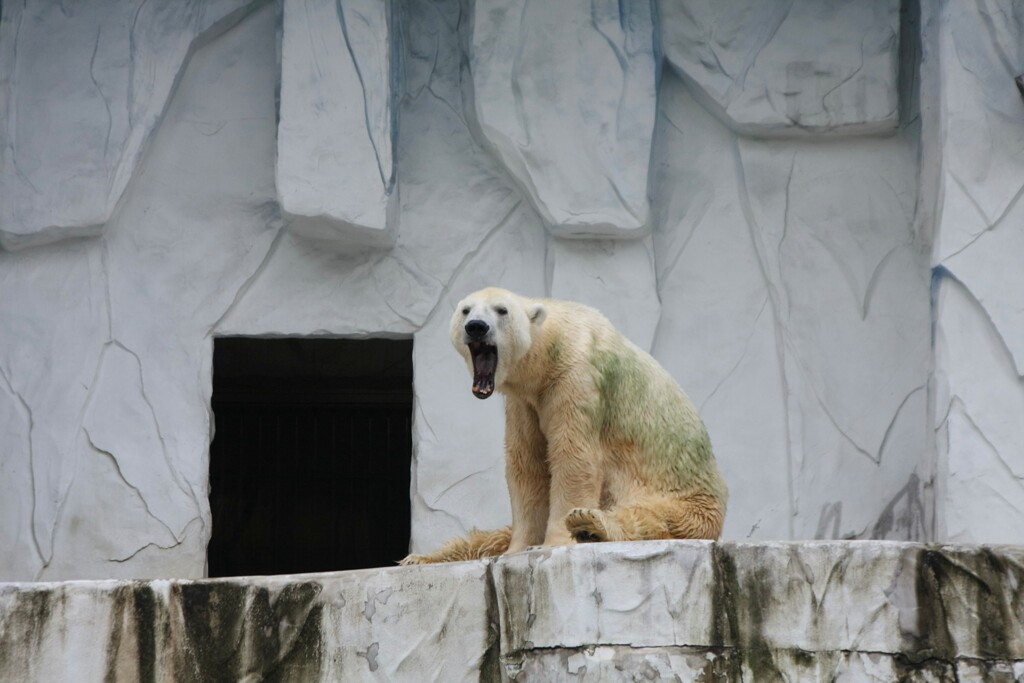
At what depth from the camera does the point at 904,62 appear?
30.2 feet

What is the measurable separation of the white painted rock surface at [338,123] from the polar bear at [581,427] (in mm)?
2600

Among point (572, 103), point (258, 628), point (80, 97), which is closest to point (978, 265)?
point (572, 103)

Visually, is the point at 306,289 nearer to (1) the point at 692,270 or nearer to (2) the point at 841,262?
(1) the point at 692,270

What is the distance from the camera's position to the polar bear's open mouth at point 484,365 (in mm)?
5980

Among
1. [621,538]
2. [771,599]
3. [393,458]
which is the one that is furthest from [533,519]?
[393,458]

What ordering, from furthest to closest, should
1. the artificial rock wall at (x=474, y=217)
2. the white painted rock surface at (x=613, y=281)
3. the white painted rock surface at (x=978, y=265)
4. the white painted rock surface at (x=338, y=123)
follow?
the white painted rock surface at (x=613, y=281) → the artificial rock wall at (x=474, y=217) → the white painted rock surface at (x=338, y=123) → the white painted rock surface at (x=978, y=265)

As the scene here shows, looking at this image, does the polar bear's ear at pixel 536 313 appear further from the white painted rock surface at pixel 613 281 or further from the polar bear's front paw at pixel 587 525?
the white painted rock surface at pixel 613 281

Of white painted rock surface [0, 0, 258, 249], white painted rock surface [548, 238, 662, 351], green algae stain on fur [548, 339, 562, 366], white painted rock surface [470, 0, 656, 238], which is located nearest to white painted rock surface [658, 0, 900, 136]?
white painted rock surface [470, 0, 656, 238]

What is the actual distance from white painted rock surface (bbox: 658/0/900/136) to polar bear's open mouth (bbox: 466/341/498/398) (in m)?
3.63

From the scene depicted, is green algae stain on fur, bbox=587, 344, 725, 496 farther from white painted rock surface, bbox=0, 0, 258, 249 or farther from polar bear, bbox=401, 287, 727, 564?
white painted rock surface, bbox=0, 0, 258, 249

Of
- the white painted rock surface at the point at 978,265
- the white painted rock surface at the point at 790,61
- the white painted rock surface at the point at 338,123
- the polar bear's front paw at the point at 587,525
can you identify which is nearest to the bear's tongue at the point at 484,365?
the polar bear's front paw at the point at 587,525

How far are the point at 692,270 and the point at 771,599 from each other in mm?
3898

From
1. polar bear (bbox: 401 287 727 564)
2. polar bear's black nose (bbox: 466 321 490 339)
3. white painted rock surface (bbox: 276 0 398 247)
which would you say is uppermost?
white painted rock surface (bbox: 276 0 398 247)

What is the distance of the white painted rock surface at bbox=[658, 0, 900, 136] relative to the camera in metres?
9.07
